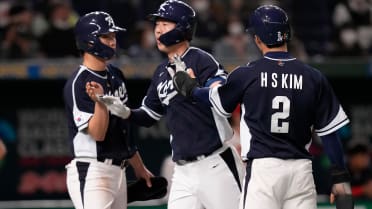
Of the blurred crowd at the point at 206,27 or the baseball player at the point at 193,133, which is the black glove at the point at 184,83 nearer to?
the baseball player at the point at 193,133

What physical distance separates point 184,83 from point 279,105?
667 millimetres

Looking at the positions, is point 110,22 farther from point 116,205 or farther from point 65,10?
point 65,10

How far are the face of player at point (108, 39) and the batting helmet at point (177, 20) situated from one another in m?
0.37

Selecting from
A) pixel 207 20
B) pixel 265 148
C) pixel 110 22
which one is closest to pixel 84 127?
pixel 110 22

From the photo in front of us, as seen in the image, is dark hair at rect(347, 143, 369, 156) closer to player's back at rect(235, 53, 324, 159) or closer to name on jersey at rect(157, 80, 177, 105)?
name on jersey at rect(157, 80, 177, 105)

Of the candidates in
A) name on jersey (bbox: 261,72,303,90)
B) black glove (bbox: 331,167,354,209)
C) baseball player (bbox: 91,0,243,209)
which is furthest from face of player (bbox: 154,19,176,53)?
black glove (bbox: 331,167,354,209)

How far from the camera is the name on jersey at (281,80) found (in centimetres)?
566

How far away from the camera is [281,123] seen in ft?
18.6

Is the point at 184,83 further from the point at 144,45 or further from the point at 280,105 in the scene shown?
the point at 144,45

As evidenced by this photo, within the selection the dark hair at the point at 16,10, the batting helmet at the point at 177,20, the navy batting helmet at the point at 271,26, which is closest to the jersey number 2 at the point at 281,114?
the navy batting helmet at the point at 271,26

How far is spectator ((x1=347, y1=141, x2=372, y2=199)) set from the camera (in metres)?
11.2

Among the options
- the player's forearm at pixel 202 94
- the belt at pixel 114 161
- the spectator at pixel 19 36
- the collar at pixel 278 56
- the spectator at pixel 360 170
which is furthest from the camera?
the spectator at pixel 19 36

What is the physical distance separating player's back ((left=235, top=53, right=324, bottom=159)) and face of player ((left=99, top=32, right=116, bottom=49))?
1258 mm

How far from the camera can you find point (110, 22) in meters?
6.66
